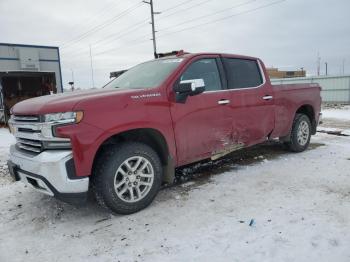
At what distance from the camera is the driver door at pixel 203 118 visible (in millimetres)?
4168

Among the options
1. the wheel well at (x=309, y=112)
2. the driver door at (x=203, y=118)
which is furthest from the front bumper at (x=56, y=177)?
the wheel well at (x=309, y=112)

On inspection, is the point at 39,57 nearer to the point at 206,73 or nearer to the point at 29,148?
the point at 206,73

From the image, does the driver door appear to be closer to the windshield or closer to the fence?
the windshield

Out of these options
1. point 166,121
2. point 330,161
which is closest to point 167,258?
point 166,121

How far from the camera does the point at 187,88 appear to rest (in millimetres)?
3951

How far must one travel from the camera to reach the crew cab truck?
3.31 metres

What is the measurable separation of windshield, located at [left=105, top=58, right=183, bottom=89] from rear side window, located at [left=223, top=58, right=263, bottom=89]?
36.5 inches

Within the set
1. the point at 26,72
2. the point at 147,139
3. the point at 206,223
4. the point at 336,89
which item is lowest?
the point at 206,223

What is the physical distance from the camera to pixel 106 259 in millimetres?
2893

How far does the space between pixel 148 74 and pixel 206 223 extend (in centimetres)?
221

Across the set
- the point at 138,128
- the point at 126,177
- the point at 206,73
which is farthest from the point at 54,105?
the point at 206,73

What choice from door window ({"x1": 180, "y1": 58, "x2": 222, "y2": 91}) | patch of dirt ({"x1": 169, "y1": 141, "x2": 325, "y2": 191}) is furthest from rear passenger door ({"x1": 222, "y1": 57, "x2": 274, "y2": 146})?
patch of dirt ({"x1": 169, "y1": 141, "x2": 325, "y2": 191})

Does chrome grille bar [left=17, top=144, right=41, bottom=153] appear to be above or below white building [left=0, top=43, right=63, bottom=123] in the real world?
below

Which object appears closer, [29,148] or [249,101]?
[29,148]
